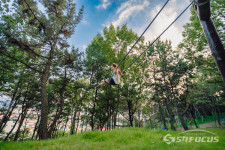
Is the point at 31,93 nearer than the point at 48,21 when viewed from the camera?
No

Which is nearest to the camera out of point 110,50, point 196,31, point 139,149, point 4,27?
point 139,149

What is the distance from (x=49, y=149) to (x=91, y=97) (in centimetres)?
1770

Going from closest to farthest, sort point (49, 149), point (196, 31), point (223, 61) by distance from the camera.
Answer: point (223, 61) < point (49, 149) < point (196, 31)

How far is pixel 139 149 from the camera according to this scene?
3453 millimetres

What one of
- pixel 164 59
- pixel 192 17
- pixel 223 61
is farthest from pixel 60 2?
pixel 164 59

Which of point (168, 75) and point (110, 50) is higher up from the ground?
point (110, 50)

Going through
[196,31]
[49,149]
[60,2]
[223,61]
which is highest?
[60,2]

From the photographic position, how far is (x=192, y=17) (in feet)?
39.9

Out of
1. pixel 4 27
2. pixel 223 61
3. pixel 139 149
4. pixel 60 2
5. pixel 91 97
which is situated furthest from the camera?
pixel 91 97

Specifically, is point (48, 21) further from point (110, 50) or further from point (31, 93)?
point (31, 93)

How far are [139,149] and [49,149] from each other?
3.48m

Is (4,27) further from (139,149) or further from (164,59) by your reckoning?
(164,59)

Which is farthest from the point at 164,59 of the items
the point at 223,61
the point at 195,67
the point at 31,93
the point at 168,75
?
the point at 31,93

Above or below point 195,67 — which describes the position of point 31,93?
below
